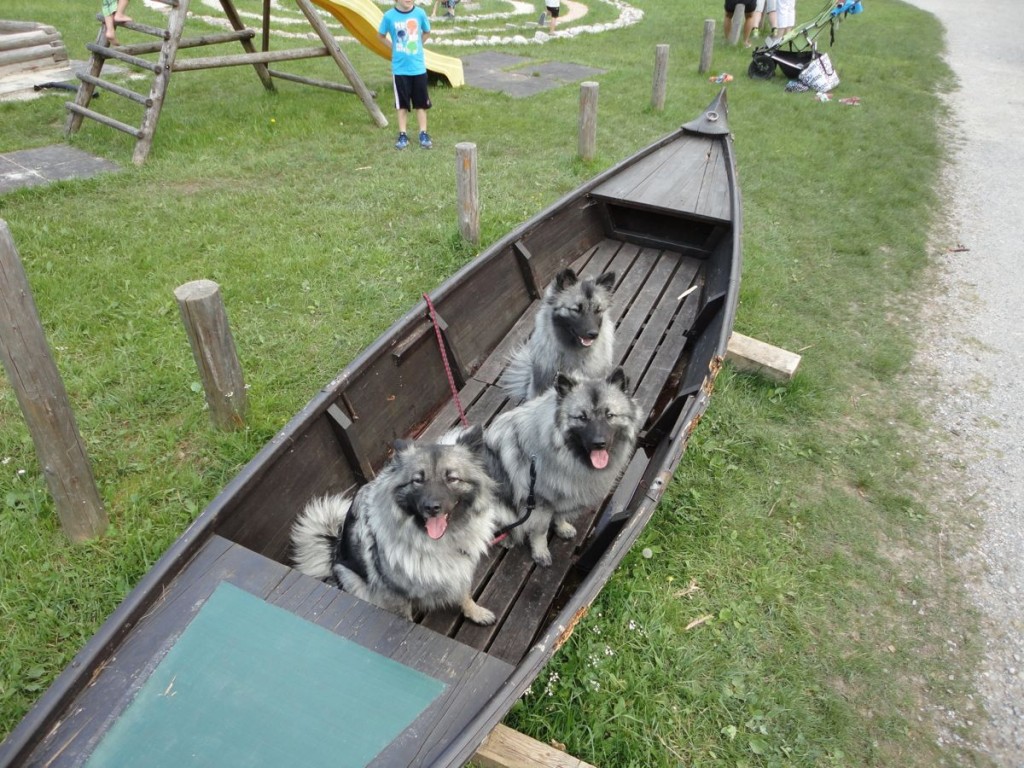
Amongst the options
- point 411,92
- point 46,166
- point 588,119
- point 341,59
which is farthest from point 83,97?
point 588,119

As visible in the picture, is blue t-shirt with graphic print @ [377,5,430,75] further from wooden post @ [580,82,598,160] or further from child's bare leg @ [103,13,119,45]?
child's bare leg @ [103,13,119,45]

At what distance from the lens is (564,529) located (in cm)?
389

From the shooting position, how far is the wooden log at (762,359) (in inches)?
228

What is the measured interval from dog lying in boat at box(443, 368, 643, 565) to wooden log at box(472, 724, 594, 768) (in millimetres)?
986

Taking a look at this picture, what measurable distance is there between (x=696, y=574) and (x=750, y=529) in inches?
25.9

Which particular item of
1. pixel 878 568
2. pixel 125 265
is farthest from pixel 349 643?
pixel 125 265

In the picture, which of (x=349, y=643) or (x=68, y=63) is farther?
(x=68, y=63)

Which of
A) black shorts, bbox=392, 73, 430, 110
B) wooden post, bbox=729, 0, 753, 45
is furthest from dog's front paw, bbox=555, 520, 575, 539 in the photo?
wooden post, bbox=729, 0, 753, 45

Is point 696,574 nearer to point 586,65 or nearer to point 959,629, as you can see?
point 959,629

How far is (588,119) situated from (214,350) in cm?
692

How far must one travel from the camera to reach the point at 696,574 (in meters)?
4.21

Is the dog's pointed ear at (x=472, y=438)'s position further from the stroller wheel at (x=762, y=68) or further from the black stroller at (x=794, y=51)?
the stroller wheel at (x=762, y=68)

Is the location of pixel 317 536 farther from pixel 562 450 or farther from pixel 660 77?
pixel 660 77

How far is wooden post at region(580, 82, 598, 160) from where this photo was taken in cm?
880
